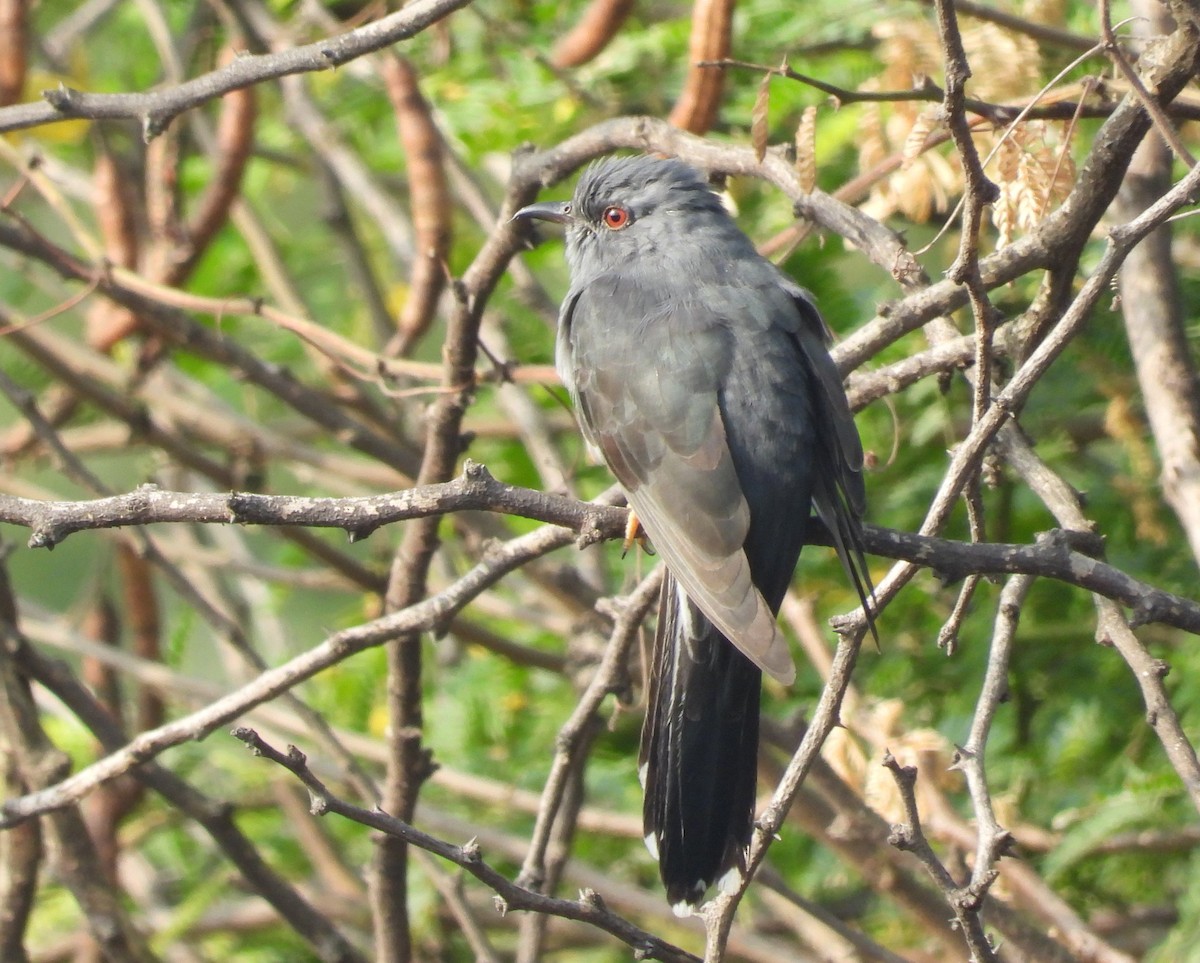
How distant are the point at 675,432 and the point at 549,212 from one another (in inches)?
40.6

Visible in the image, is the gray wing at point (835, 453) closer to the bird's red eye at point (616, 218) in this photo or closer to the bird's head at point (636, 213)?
the bird's head at point (636, 213)

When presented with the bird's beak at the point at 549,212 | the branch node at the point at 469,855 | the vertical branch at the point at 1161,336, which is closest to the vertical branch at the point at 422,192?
the bird's beak at the point at 549,212

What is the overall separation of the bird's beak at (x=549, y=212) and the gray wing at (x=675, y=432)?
25 cm

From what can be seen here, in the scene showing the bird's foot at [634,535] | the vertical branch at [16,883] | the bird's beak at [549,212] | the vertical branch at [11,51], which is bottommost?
the vertical branch at [16,883]

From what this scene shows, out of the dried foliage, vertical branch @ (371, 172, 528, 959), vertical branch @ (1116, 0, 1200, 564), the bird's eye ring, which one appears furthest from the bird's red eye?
vertical branch @ (1116, 0, 1200, 564)

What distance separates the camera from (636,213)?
4117 millimetres

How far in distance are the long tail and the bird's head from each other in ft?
3.76

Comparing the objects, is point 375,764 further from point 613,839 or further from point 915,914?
point 915,914

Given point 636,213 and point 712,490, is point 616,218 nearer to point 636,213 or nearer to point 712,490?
point 636,213

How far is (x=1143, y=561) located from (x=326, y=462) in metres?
3.01

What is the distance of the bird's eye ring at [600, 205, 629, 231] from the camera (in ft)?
13.6

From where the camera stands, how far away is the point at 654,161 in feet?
13.2

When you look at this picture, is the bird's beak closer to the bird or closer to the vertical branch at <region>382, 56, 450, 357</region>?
the bird

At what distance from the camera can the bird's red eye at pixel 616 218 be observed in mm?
4137
